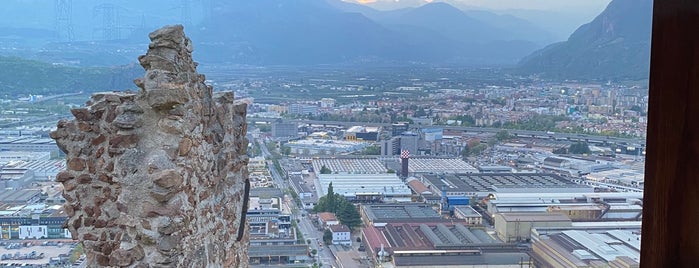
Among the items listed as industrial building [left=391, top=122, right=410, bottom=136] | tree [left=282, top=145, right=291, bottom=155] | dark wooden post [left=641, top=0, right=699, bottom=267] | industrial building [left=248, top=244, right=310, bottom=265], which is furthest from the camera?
industrial building [left=391, top=122, right=410, bottom=136]

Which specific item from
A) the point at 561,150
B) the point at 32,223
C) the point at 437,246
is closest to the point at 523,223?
the point at 437,246

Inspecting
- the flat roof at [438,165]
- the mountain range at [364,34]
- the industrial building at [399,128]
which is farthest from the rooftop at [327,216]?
the mountain range at [364,34]

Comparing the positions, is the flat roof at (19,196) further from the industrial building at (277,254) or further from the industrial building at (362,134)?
the industrial building at (362,134)

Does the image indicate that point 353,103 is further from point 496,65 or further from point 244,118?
point 244,118

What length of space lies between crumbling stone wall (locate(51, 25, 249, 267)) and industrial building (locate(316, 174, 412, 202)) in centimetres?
1054

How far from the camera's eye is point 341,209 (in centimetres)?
1170

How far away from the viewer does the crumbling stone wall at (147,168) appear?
2.06 metres

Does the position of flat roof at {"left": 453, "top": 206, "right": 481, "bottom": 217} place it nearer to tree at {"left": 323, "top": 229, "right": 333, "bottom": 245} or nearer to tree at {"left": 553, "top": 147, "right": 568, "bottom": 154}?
tree at {"left": 323, "top": 229, "right": 333, "bottom": 245}

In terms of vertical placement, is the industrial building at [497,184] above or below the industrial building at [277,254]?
above

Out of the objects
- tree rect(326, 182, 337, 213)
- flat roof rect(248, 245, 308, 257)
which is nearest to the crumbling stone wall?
flat roof rect(248, 245, 308, 257)

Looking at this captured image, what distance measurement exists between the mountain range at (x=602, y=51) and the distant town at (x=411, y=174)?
82 centimetres

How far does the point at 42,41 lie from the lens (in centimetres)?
1645

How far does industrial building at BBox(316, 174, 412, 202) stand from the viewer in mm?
13094

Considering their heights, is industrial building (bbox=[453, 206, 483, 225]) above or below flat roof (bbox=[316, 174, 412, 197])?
below
